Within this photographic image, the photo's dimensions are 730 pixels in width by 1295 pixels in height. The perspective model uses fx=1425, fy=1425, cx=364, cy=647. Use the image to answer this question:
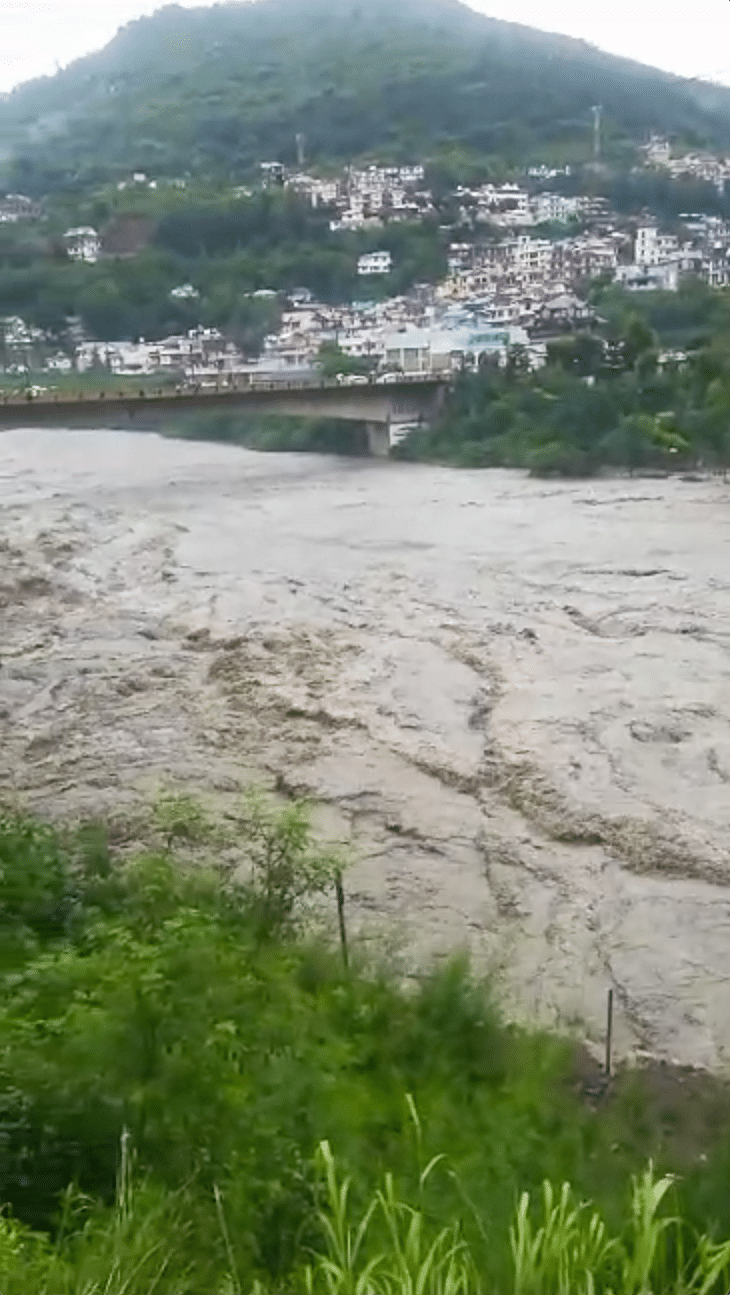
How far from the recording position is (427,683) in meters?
3.83

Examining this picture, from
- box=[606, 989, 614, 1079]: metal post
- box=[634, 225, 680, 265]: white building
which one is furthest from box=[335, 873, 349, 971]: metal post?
box=[634, 225, 680, 265]: white building

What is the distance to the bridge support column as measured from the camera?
5.96m

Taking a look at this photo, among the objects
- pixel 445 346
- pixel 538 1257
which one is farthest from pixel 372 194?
pixel 538 1257

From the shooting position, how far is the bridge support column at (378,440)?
5.96 metres

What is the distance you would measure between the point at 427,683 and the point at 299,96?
104 inches

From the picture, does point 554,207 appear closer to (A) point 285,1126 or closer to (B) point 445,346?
(B) point 445,346

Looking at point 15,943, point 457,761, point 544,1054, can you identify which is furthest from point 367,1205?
point 457,761

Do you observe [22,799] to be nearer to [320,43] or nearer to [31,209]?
[31,209]

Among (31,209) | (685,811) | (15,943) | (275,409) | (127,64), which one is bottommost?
(685,811)

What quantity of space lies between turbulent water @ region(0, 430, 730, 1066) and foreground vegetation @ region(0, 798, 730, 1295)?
0.38 m

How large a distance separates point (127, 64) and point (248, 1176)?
15.5 feet

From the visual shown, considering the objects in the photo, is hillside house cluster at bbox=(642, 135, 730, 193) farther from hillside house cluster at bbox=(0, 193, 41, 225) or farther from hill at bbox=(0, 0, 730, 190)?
hillside house cluster at bbox=(0, 193, 41, 225)

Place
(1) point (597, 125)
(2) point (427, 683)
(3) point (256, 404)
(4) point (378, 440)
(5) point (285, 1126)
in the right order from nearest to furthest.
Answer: (5) point (285, 1126) < (2) point (427, 683) < (1) point (597, 125) < (3) point (256, 404) < (4) point (378, 440)

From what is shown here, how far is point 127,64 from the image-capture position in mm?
5125
